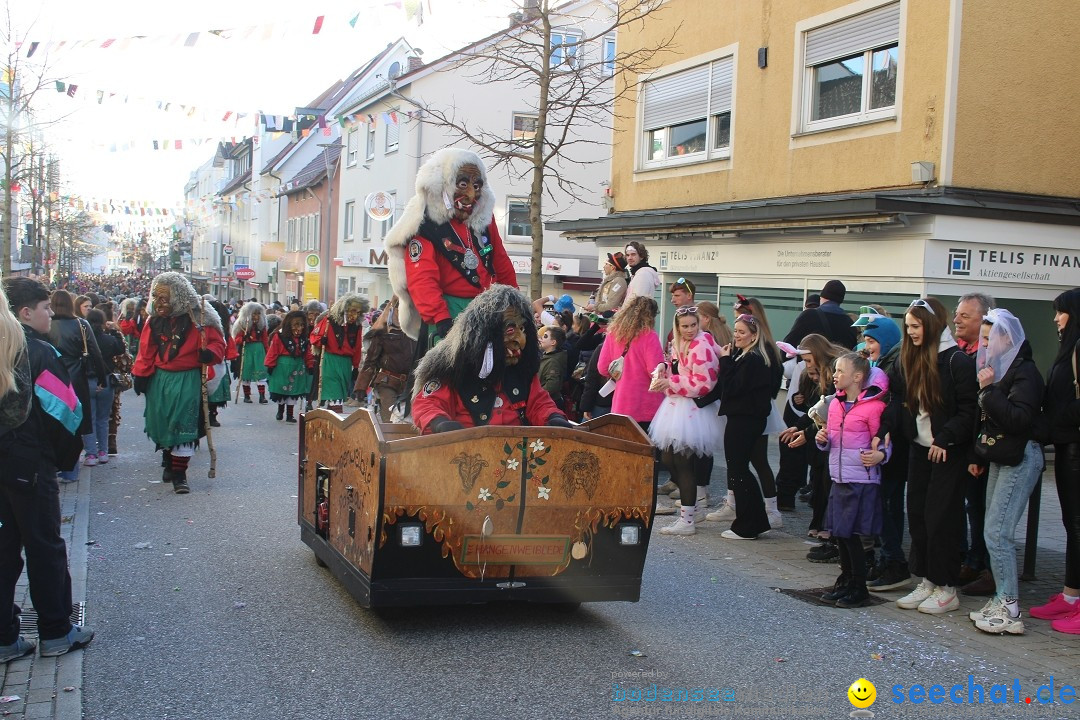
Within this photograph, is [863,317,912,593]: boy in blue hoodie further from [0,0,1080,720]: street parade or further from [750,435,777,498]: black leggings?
[750,435,777,498]: black leggings

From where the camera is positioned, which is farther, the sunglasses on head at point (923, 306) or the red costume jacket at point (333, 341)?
the red costume jacket at point (333, 341)

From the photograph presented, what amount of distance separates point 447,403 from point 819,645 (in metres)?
2.41

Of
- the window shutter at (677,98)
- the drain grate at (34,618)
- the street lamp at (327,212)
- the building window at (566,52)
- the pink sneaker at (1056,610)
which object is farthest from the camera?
the street lamp at (327,212)

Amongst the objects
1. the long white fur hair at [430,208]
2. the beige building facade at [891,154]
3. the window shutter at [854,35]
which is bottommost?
the long white fur hair at [430,208]

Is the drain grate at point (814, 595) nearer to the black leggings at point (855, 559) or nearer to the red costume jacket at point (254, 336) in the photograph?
the black leggings at point (855, 559)

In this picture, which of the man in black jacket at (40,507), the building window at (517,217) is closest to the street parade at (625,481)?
the man in black jacket at (40,507)

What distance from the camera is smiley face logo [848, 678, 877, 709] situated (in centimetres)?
491

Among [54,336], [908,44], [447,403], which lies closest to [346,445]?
[447,403]

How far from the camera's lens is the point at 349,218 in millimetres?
42406

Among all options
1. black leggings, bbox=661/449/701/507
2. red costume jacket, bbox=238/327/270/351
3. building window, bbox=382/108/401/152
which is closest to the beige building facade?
black leggings, bbox=661/449/701/507

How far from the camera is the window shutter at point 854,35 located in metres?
14.3

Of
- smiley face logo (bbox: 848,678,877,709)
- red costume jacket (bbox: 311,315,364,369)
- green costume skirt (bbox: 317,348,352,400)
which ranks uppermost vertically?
red costume jacket (bbox: 311,315,364,369)

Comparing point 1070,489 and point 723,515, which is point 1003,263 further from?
point 1070,489

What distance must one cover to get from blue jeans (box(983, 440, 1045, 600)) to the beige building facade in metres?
7.42
